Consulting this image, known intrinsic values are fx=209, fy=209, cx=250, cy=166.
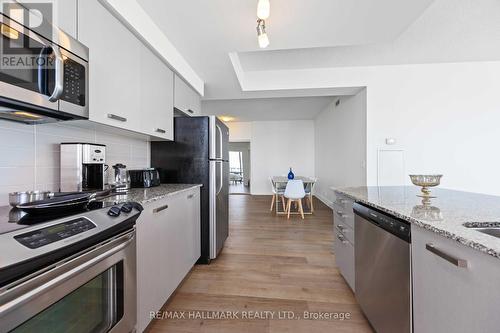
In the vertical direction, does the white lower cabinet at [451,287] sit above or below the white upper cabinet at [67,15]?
below

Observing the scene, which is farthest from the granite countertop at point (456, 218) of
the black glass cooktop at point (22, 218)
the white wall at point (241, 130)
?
the white wall at point (241, 130)

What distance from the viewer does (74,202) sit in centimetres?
93

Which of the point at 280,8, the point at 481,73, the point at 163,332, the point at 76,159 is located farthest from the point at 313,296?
the point at 481,73

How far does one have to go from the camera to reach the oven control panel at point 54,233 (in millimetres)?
635

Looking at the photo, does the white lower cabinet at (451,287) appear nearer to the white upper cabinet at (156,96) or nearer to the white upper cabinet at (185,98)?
the white upper cabinet at (156,96)

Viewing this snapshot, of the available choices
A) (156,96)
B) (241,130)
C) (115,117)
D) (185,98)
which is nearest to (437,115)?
(185,98)

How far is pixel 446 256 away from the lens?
0.77 metres

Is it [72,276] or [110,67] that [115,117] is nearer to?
[110,67]

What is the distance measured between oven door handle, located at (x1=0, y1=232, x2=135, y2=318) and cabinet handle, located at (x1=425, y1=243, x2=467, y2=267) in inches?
53.5

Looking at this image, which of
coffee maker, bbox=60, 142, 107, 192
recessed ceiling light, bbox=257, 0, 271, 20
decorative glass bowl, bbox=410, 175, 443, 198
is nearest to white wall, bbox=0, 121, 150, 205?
coffee maker, bbox=60, 142, 107, 192

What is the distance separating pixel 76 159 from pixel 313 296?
6.79 feet

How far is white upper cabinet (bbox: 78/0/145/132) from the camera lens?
1.24 meters

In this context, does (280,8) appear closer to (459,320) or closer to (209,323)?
(459,320)

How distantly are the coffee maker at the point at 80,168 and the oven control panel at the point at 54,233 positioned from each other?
2.34 ft
